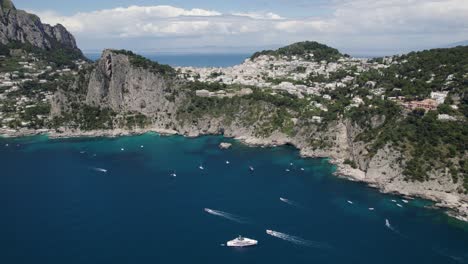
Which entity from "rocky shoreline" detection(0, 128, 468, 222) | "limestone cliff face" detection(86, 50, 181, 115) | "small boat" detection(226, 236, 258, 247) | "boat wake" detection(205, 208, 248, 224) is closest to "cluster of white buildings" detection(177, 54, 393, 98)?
"limestone cliff face" detection(86, 50, 181, 115)

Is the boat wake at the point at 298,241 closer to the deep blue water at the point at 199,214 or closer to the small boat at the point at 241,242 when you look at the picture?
the deep blue water at the point at 199,214

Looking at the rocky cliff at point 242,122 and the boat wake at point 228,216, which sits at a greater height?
the rocky cliff at point 242,122

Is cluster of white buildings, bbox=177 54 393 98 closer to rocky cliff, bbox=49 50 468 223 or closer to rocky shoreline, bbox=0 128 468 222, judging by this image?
rocky cliff, bbox=49 50 468 223

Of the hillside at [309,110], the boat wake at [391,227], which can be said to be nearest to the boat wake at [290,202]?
the boat wake at [391,227]

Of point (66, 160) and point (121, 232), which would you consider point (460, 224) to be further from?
point (66, 160)

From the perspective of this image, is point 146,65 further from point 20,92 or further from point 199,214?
point 199,214
